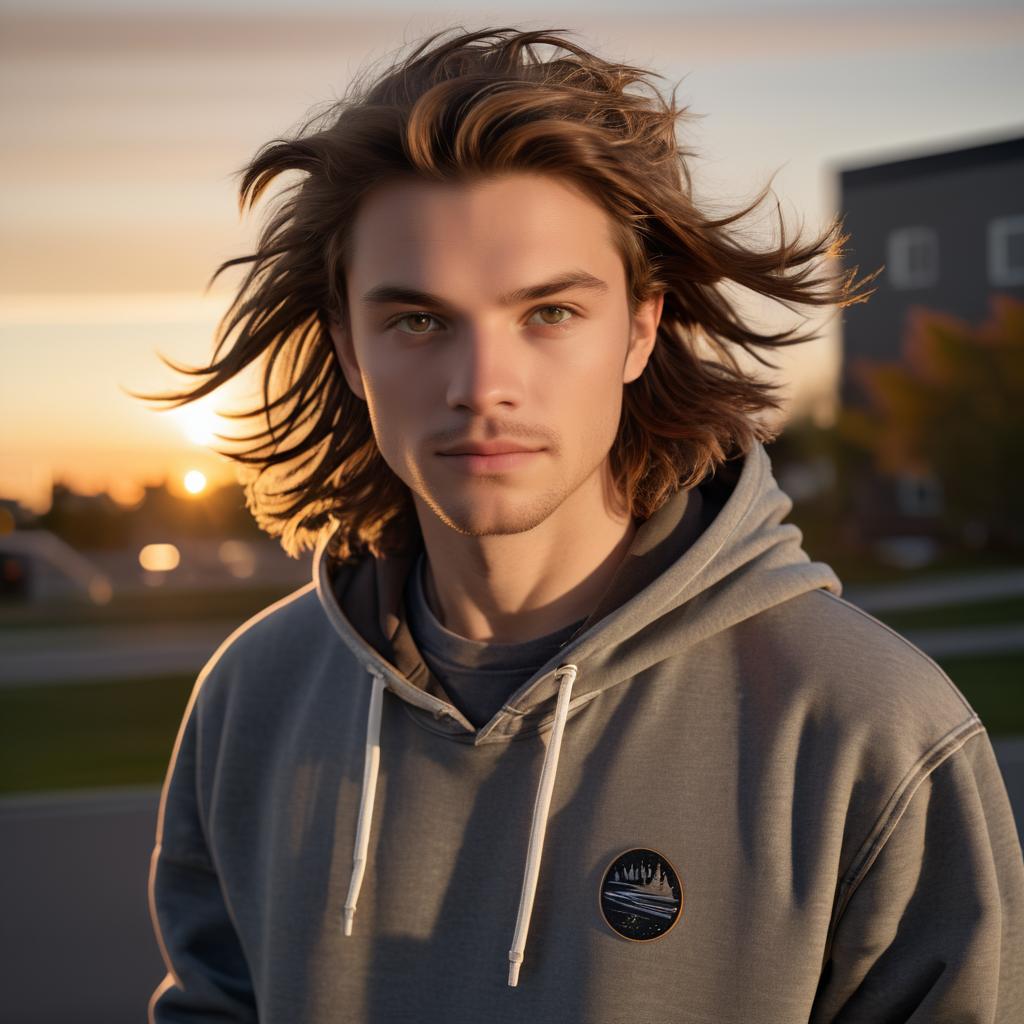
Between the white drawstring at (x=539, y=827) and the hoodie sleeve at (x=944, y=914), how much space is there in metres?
0.47

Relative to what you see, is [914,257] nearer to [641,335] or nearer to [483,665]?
[641,335]

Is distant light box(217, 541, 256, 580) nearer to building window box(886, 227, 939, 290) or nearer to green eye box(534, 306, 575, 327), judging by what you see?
building window box(886, 227, 939, 290)

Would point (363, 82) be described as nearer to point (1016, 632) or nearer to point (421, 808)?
point (421, 808)

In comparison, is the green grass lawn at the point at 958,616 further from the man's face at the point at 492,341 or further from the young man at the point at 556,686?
the man's face at the point at 492,341

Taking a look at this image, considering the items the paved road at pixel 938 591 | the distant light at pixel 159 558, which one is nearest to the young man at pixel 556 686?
the paved road at pixel 938 591

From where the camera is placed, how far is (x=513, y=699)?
2.18 metres

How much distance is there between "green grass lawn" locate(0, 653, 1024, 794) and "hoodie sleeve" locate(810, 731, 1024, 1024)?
688 centimetres

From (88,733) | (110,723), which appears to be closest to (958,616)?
(110,723)

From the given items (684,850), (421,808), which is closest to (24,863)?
(421,808)

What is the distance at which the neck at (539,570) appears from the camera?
7.59 ft

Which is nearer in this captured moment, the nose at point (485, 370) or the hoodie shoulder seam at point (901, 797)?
the hoodie shoulder seam at point (901, 797)

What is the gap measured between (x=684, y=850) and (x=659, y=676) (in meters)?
0.30

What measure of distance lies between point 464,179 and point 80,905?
4830 mm

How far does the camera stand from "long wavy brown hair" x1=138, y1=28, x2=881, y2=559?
2258 millimetres
